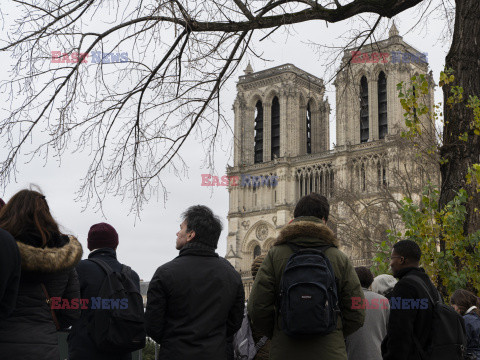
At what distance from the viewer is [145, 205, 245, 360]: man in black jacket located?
13.9ft

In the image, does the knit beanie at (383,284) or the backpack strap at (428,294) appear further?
the knit beanie at (383,284)

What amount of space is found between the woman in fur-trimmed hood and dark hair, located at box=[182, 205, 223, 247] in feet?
2.49

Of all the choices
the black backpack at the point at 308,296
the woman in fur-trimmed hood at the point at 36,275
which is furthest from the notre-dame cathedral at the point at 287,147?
the woman in fur-trimmed hood at the point at 36,275

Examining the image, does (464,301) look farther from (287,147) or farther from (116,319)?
(287,147)

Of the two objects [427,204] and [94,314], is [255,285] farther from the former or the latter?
[427,204]

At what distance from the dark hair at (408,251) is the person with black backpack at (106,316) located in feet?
6.01

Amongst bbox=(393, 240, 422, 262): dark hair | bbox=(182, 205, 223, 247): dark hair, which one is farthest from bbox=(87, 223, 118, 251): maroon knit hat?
bbox=(393, 240, 422, 262): dark hair

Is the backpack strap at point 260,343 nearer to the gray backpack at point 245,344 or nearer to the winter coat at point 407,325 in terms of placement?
the gray backpack at point 245,344

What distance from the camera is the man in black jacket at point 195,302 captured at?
13.9 feet

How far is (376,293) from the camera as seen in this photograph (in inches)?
213

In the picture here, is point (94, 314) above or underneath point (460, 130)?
underneath

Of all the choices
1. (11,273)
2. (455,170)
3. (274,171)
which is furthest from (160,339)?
(274,171)

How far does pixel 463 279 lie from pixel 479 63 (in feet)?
6.76

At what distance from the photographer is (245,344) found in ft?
17.1
